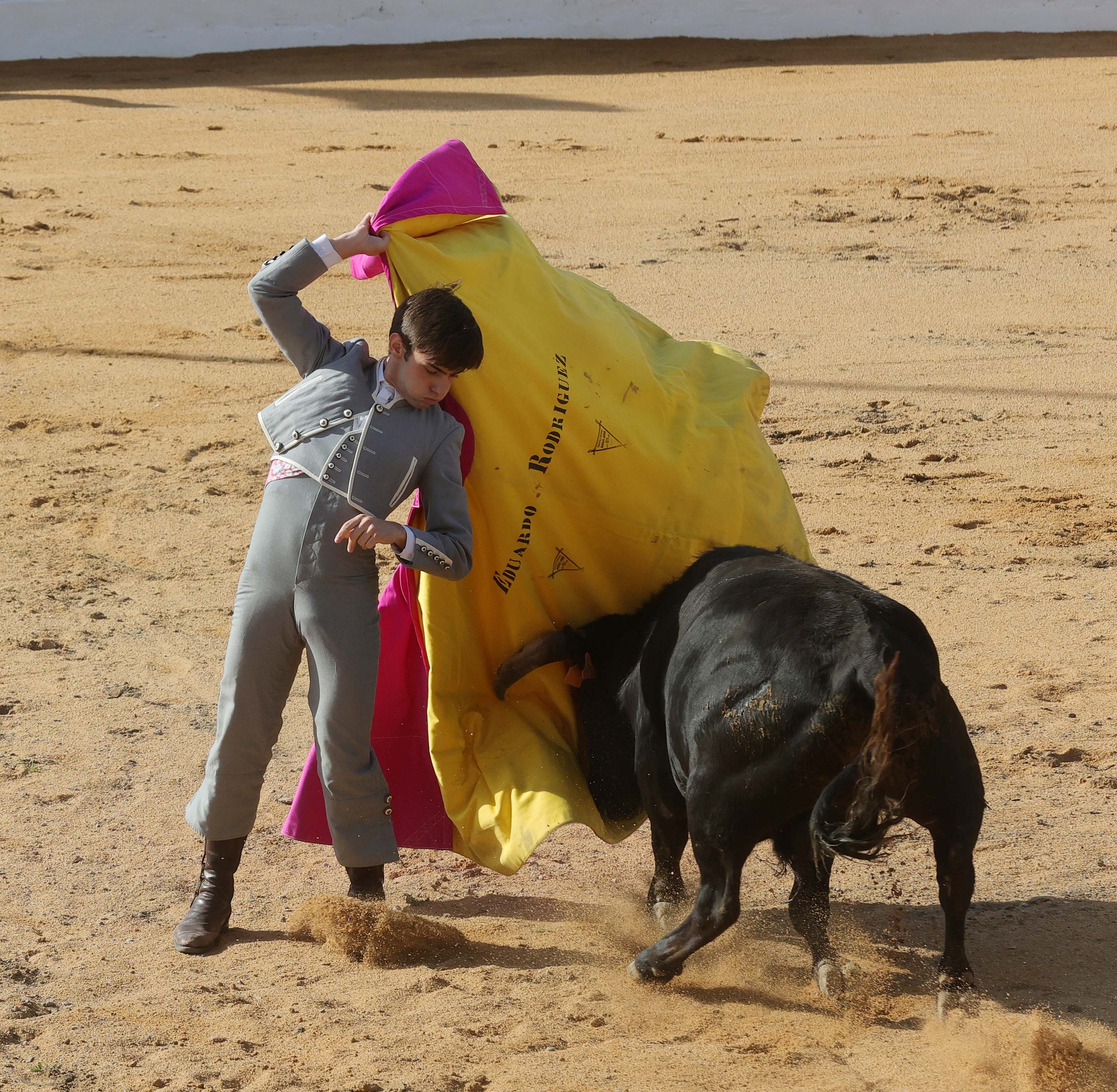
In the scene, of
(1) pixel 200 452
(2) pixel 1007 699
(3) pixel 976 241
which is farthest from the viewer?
(3) pixel 976 241

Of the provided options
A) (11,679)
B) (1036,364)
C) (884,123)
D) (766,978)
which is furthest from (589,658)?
(884,123)

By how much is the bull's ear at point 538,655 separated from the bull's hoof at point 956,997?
1213mm

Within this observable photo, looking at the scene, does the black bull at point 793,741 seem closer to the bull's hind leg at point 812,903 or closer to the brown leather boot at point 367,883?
the bull's hind leg at point 812,903

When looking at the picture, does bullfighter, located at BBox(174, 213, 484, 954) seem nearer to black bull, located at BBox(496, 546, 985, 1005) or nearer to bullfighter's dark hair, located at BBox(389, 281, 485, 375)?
bullfighter's dark hair, located at BBox(389, 281, 485, 375)

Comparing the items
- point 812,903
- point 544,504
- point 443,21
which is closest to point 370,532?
point 544,504

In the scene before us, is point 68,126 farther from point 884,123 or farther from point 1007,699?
point 1007,699

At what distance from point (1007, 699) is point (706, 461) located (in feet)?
4.93

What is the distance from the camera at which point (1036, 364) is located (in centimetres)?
793

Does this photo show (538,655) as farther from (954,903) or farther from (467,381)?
(954,903)

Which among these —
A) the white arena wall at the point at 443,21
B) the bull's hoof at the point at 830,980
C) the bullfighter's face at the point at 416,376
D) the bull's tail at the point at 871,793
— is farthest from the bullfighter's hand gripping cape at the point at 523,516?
the white arena wall at the point at 443,21

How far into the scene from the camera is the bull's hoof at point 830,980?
10.5ft

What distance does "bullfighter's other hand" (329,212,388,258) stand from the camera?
343cm

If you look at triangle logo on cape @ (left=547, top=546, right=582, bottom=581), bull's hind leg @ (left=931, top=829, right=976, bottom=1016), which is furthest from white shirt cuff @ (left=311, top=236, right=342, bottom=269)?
bull's hind leg @ (left=931, top=829, right=976, bottom=1016)

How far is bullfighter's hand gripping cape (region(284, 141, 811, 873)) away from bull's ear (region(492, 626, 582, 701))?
0.10m
